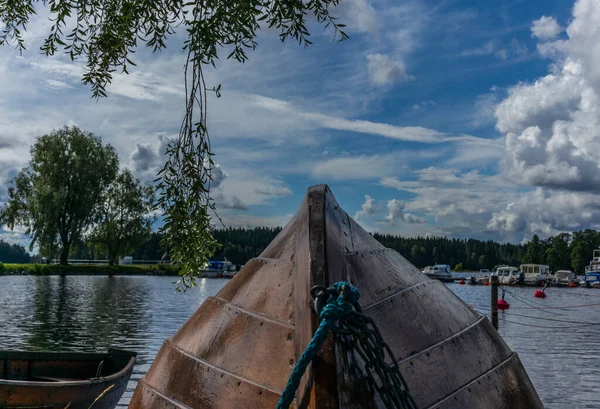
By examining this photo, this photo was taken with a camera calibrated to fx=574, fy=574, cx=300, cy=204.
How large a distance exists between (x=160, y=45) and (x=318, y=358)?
15.4 feet

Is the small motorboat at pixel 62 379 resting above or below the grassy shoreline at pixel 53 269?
below

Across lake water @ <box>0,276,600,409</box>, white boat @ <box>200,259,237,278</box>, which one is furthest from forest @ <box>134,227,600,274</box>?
lake water @ <box>0,276,600,409</box>

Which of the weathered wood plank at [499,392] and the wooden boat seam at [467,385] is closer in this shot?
the wooden boat seam at [467,385]

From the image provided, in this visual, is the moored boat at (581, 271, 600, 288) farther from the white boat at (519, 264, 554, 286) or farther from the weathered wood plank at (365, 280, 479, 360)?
the weathered wood plank at (365, 280, 479, 360)

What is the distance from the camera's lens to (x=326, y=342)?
3234mm

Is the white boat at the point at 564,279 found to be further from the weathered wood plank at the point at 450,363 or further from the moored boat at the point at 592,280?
the weathered wood plank at the point at 450,363

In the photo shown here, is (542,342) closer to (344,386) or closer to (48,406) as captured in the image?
(48,406)

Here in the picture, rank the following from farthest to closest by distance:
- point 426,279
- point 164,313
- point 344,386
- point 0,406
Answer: point 164,313
point 0,406
point 426,279
point 344,386

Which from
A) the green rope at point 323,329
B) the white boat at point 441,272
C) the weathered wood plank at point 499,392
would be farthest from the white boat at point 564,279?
the green rope at point 323,329

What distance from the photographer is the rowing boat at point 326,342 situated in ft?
11.3

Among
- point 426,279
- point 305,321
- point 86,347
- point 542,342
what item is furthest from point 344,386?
point 542,342

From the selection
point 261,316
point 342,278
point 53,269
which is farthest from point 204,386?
point 53,269

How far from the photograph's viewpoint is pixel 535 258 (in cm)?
14800

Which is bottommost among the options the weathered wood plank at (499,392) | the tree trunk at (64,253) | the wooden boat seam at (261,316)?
the weathered wood plank at (499,392)
